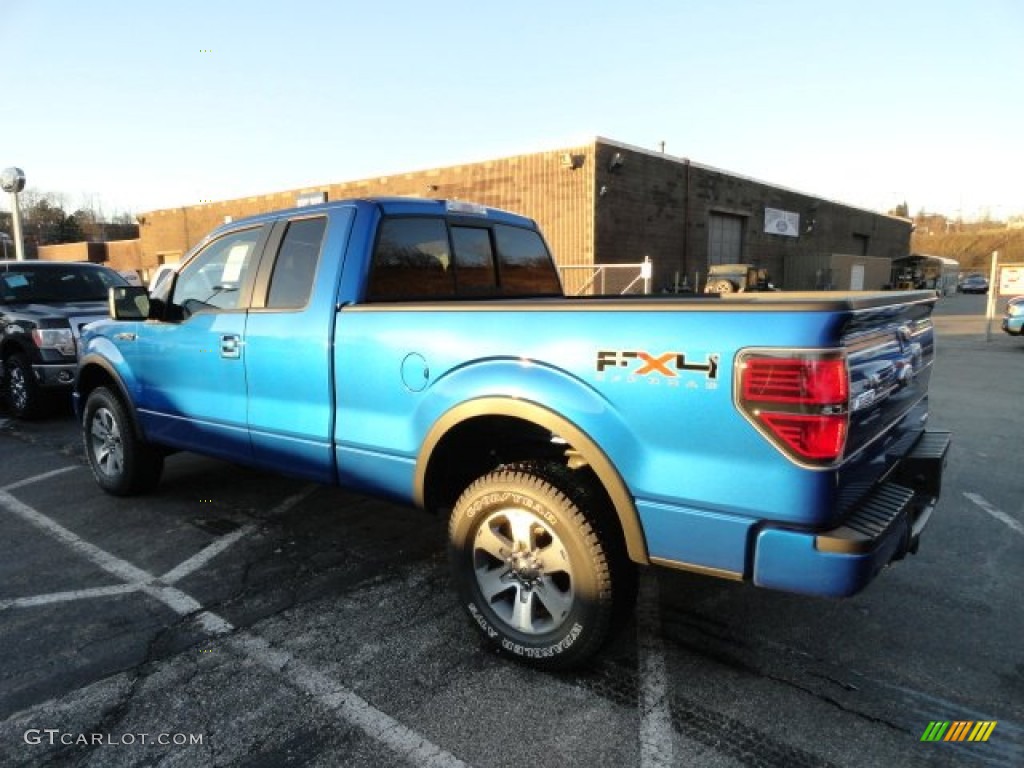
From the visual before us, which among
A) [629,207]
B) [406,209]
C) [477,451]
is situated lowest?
[477,451]

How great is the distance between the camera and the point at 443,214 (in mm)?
3982

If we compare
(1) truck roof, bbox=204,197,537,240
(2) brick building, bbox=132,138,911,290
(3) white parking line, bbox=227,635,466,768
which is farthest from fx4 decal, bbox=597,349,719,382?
(2) brick building, bbox=132,138,911,290

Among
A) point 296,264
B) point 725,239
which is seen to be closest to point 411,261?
point 296,264

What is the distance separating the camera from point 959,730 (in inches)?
95.9

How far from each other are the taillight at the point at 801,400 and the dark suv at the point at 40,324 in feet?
24.4

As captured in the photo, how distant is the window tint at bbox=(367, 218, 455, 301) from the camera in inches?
141

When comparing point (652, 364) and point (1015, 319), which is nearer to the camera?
point (652, 364)

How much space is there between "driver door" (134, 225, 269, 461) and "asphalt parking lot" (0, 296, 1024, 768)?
2.30 feet

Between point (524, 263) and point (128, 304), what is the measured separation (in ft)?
8.54

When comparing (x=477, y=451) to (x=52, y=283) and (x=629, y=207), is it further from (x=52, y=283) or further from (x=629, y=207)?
(x=629, y=207)

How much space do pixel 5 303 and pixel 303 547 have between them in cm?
692

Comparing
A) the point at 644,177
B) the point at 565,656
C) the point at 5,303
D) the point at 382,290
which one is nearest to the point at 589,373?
the point at 565,656

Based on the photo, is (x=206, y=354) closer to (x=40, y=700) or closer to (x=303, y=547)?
(x=303, y=547)

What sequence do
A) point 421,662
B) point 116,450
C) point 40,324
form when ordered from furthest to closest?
point 40,324 → point 116,450 → point 421,662
